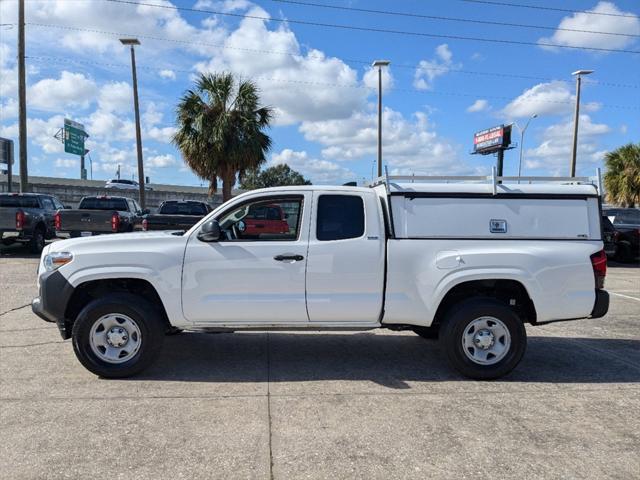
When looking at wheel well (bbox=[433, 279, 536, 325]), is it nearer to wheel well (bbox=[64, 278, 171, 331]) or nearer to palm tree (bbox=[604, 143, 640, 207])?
wheel well (bbox=[64, 278, 171, 331])

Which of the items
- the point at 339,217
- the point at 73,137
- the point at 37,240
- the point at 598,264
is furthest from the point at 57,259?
the point at 73,137

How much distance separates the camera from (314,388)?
5098mm

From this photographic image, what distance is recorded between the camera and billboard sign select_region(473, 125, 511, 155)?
1969 inches

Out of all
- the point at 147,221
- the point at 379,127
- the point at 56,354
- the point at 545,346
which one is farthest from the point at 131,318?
the point at 379,127

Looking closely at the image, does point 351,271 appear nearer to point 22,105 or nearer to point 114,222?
point 114,222

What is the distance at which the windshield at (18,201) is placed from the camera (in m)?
15.7

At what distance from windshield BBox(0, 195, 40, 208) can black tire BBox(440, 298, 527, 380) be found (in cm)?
1436

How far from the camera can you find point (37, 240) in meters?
16.0

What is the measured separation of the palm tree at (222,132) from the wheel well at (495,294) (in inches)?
776

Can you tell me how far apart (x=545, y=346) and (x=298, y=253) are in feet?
11.6

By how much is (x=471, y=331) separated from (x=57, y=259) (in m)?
4.03

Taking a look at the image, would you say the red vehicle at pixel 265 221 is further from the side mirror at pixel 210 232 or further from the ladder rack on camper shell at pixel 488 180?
the ladder rack on camper shell at pixel 488 180

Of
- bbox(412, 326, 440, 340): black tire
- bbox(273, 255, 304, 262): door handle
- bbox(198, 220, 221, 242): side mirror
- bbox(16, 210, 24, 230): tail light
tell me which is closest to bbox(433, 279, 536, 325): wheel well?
bbox(412, 326, 440, 340): black tire

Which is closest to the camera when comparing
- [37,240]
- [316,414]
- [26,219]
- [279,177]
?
[316,414]
